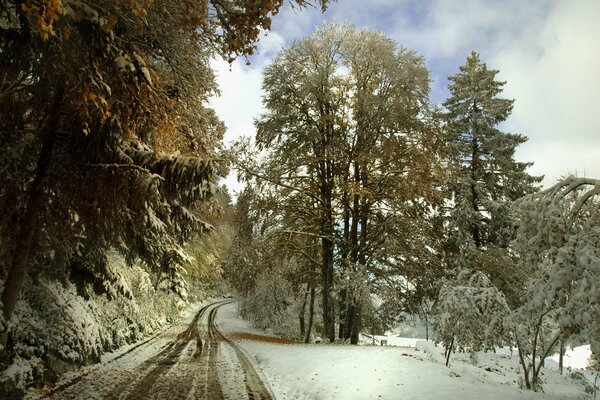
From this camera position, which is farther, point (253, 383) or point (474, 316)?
point (474, 316)

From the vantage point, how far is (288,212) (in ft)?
55.6

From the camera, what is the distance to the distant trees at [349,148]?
1524cm

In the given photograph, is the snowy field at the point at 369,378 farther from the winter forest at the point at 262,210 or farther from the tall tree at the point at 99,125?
the tall tree at the point at 99,125

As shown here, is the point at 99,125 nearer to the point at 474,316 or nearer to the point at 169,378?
the point at 169,378

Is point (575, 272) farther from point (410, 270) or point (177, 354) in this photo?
point (177, 354)

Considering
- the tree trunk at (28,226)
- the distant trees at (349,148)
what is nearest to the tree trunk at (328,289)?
the distant trees at (349,148)

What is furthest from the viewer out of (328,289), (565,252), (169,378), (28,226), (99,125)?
(328,289)

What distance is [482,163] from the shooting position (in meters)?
21.8

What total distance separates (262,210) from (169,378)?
7.64 meters

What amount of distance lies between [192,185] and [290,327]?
97.0ft

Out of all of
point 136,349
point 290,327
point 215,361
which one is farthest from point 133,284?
point 290,327

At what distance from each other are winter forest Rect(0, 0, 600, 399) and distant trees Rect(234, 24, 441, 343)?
91 millimetres

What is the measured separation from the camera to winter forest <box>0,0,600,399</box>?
5.66 m

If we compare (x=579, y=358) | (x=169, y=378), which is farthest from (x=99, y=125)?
(x=579, y=358)
